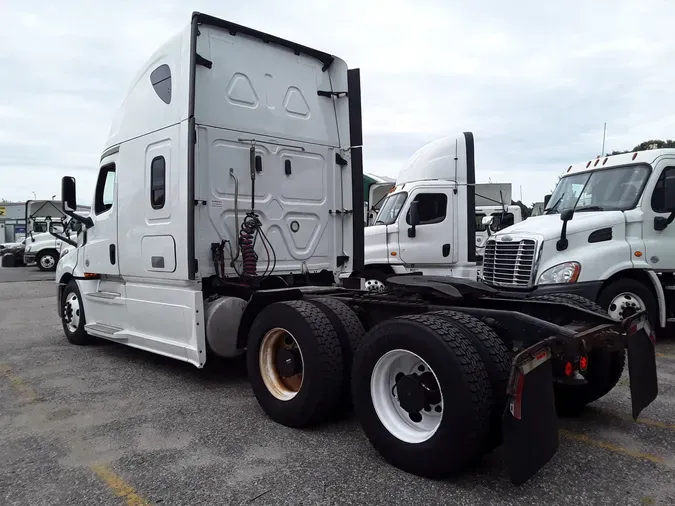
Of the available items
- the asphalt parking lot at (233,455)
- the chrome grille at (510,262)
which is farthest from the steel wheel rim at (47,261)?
the chrome grille at (510,262)

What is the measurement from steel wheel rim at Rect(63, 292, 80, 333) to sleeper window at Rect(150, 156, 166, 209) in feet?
8.47

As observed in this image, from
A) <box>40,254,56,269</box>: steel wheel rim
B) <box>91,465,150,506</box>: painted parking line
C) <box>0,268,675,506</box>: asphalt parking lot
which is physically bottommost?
<box>91,465,150,506</box>: painted parking line

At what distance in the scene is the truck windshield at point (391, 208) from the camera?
10000mm

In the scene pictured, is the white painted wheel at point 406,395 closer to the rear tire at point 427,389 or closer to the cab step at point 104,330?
the rear tire at point 427,389

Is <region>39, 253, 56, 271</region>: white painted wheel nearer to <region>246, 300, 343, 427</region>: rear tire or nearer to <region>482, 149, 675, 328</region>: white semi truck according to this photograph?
<region>482, 149, 675, 328</region>: white semi truck

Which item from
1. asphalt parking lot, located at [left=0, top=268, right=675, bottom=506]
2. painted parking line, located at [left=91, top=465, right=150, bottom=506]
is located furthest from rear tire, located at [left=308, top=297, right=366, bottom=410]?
painted parking line, located at [left=91, top=465, right=150, bottom=506]

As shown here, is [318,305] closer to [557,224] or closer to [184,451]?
[184,451]

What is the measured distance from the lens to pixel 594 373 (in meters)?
4.23

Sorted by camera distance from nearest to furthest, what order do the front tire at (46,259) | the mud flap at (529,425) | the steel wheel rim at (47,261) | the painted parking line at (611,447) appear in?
the mud flap at (529,425)
the painted parking line at (611,447)
the front tire at (46,259)
the steel wheel rim at (47,261)

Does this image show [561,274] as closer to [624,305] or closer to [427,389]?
[624,305]

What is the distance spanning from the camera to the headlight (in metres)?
6.70

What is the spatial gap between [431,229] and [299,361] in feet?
18.8

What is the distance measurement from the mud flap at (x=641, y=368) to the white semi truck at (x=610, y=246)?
264 cm

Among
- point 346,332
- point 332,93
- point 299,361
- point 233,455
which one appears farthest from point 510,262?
point 233,455
